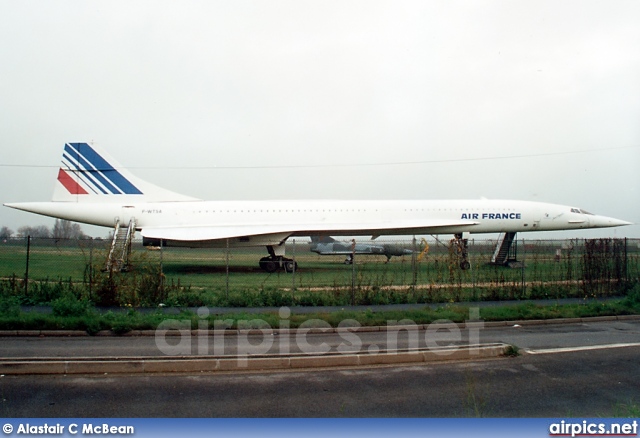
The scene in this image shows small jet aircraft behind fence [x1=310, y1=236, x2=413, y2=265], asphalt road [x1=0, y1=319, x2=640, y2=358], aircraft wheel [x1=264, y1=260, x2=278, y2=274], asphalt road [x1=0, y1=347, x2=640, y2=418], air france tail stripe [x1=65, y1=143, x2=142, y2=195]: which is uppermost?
air france tail stripe [x1=65, y1=143, x2=142, y2=195]

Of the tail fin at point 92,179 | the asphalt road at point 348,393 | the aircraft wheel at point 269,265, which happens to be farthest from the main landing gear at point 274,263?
the asphalt road at point 348,393

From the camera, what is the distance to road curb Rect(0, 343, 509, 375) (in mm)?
6953

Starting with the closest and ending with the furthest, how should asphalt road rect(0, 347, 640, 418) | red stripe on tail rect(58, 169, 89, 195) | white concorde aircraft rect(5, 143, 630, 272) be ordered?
A: 1. asphalt road rect(0, 347, 640, 418)
2. white concorde aircraft rect(5, 143, 630, 272)
3. red stripe on tail rect(58, 169, 89, 195)

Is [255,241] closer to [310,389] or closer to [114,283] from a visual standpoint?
[114,283]

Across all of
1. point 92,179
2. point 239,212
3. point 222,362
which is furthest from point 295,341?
point 92,179


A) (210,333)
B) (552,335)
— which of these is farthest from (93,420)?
(552,335)

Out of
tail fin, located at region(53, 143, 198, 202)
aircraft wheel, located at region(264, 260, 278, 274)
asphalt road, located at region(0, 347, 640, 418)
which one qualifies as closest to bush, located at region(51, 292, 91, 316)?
asphalt road, located at region(0, 347, 640, 418)

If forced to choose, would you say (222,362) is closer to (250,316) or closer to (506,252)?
(250,316)

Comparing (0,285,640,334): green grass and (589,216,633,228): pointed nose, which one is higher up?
(589,216,633,228): pointed nose

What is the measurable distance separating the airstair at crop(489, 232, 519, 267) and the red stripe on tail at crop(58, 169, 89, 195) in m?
23.1

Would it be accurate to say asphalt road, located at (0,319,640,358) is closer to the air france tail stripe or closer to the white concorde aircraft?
the white concorde aircraft

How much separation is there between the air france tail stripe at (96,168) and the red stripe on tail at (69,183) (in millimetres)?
739

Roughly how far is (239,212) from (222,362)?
69.1 feet

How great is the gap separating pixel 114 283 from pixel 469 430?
38.9 ft
